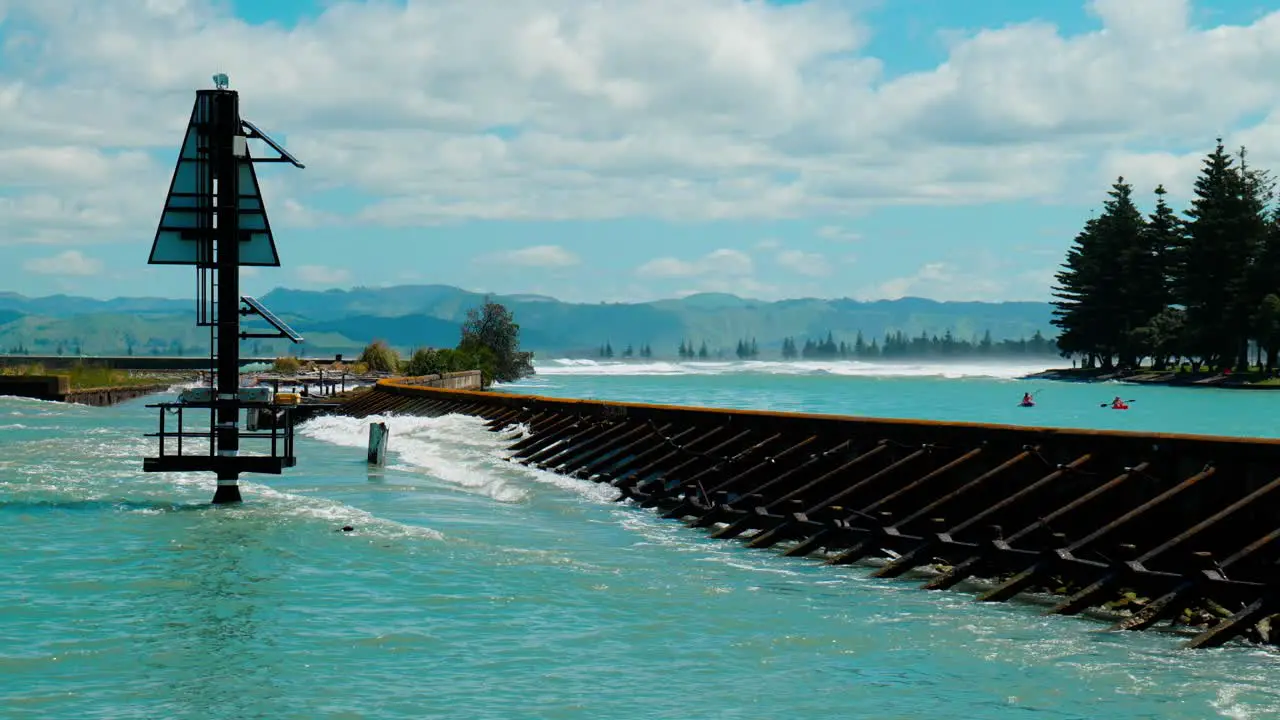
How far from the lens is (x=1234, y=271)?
134875 millimetres

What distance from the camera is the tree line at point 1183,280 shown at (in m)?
130

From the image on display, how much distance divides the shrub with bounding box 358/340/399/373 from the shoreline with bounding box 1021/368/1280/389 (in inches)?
3264

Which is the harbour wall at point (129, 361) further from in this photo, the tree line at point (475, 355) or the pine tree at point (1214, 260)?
the pine tree at point (1214, 260)

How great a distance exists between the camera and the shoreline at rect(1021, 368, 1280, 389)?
438 ft

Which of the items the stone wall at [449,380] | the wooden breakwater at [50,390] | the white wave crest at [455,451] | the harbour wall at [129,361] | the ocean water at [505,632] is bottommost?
the ocean water at [505,632]

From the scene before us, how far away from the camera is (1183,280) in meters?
140

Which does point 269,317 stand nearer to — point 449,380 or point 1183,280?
point 449,380

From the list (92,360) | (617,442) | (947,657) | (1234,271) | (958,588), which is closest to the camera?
(947,657)

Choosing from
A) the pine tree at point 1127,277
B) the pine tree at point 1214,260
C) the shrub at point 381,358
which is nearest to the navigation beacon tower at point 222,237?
the shrub at point 381,358

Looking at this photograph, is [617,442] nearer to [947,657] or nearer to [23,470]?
[23,470]

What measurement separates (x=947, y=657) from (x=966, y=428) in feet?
27.7

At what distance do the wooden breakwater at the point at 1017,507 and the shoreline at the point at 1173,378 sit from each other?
117m

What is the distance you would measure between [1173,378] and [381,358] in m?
85.0

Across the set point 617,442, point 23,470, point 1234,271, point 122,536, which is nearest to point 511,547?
point 122,536
